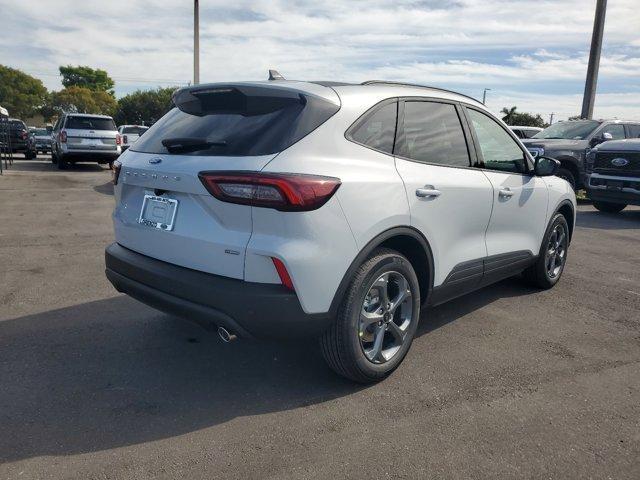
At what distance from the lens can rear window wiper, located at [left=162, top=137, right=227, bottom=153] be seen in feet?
10.1

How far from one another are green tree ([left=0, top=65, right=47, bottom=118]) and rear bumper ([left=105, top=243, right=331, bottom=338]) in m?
92.9

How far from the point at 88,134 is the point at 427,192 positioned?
658 inches

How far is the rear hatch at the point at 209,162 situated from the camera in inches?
114

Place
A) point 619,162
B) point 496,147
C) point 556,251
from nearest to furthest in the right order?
point 496,147 → point 556,251 → point 619,162

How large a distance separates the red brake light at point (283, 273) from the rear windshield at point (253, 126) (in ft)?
1.87

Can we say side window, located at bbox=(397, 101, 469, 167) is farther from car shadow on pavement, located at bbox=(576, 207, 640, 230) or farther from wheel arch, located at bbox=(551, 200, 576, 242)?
car shadow on pavement, located at bbox=(576, 207, 640, 230)

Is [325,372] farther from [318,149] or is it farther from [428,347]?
[318,149]

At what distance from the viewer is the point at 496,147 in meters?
4.60

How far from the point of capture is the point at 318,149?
3010 millimetres

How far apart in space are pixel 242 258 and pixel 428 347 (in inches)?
70.9

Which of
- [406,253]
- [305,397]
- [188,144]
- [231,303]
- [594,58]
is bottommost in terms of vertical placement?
[305,397]

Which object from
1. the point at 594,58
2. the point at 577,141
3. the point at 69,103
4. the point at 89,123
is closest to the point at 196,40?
the point at 89,123

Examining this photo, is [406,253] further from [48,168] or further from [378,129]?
[48,168]

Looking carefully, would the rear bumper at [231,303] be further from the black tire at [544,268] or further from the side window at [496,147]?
the black tire at [544,268]
